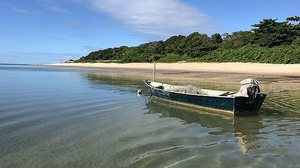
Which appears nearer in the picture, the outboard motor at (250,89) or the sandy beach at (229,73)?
the outboard motor at (250,89)

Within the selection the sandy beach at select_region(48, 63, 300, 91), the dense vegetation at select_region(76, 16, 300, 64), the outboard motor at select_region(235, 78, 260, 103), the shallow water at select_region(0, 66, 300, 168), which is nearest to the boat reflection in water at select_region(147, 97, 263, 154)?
the shallow water at select_region(0, 66, 300, 168)

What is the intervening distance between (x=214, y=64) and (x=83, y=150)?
144 feet

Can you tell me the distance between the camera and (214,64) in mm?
51250

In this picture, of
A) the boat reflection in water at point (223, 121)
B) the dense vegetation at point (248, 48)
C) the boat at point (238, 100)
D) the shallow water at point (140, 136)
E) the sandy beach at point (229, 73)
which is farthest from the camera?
the dense vegetation at point (248, 48)

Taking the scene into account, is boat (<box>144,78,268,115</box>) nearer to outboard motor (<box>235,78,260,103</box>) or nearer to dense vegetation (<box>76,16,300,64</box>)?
outboard motor (<box>235,78,260,103</box>)

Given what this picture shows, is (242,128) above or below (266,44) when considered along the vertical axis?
below

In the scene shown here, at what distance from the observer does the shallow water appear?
8.00 metres

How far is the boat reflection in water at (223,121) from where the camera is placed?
406 inches

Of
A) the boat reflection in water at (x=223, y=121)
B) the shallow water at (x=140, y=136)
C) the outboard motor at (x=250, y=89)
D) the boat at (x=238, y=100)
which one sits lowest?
the boat reflection in water at (x=223, y=121)

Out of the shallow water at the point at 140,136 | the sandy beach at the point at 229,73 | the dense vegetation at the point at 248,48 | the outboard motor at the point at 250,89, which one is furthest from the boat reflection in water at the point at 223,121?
the dense vegetation at the point at 248,48

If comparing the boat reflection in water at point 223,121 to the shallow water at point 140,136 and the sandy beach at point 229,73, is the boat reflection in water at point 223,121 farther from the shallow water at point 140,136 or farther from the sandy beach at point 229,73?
the sandy beach at point 229,73

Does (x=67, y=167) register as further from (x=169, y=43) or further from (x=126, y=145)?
(x=169, y=43)

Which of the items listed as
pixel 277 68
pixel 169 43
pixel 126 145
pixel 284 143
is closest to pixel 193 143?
pixel 126 145

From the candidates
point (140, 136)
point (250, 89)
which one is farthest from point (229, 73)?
point (140, 136)
